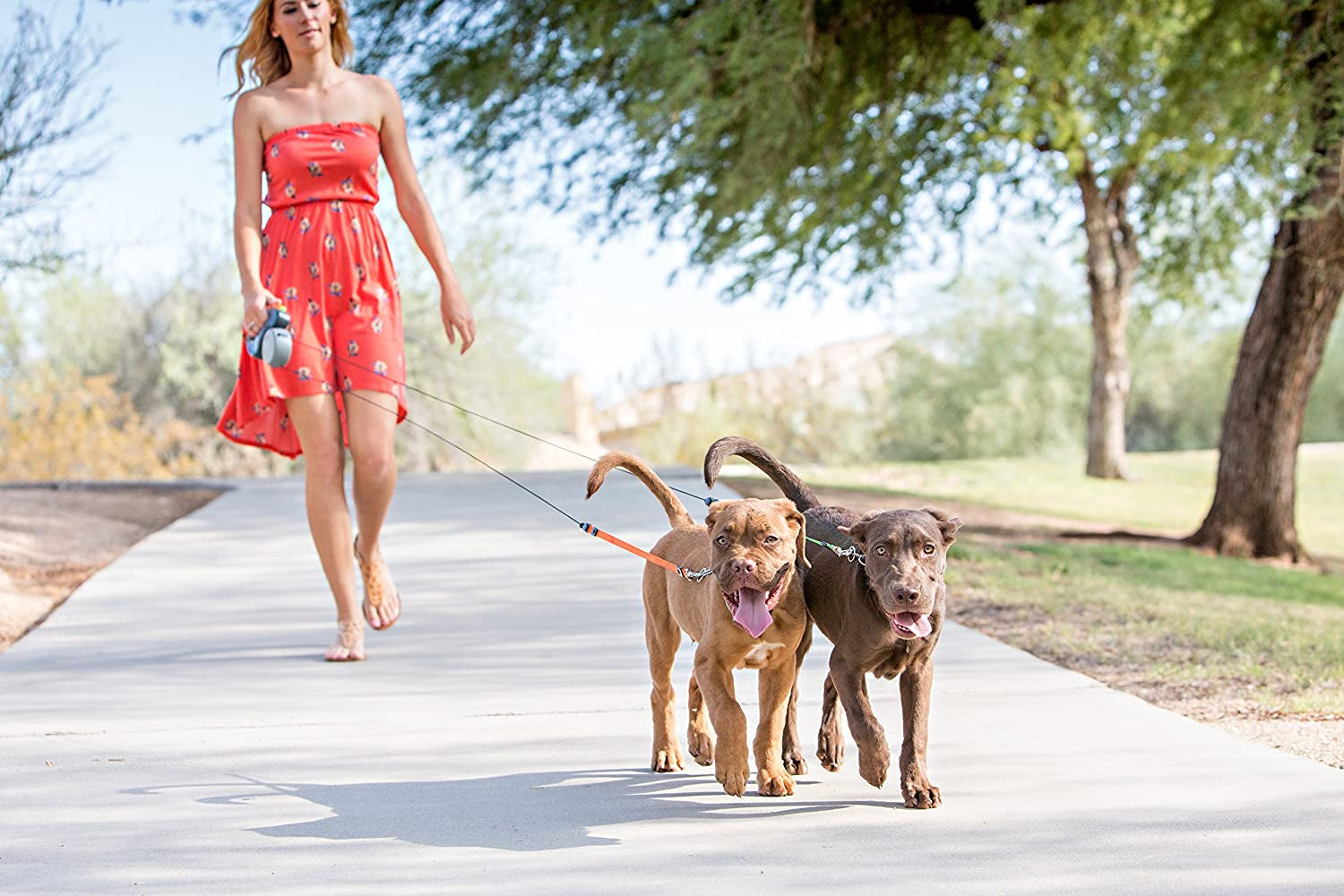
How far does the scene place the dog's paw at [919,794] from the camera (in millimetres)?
3713

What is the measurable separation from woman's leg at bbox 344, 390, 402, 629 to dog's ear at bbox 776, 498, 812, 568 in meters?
2.15

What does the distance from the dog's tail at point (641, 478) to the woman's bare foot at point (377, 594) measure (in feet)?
7.18

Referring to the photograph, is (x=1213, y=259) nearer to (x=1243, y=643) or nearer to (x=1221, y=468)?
(x=1221, y=468)

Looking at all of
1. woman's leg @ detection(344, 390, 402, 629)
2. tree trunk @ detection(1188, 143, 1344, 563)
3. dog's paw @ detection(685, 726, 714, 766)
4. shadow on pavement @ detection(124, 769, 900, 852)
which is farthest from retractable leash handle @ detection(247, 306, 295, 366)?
tree trunk @ detection(1188, 143, 1344, 563)

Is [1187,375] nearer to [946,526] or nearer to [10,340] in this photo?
[10,340]

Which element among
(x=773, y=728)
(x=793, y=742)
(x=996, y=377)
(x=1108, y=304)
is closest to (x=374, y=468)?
(x=793, y=742)

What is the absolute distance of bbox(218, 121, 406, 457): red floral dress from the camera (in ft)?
18.7

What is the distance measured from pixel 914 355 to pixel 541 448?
6953 mm

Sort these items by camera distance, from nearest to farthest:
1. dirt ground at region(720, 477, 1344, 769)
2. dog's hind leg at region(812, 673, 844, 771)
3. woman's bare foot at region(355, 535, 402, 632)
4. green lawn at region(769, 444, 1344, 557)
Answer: dog's hind leg at region(812, 673, 844, 771) < dirt ground at region(720, 477, 1344, 769) < woman's bare foot at region(355, 535, 402, 632) < green lawn at region(769, 444, 1344, 557)

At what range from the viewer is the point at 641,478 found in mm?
4145

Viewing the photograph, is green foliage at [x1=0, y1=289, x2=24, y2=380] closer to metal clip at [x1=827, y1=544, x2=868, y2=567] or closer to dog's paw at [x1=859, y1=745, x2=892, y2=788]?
metal clip at [x1=827, y1=544, x2=868, y2=567]

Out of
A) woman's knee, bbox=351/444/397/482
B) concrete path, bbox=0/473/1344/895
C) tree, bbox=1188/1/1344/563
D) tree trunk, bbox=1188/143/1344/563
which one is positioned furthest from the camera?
tree trunk, bbox=1188/143/1344/563

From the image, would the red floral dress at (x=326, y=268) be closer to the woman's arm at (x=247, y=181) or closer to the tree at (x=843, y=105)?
the woman's arm at (x=247, y=181)

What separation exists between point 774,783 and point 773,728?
0.15 m
